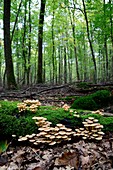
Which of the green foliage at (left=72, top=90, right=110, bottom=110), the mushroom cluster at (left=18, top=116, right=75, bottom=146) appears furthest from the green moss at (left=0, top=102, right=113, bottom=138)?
the green foliage at (left=72, top=90, right=110, bottom=110)

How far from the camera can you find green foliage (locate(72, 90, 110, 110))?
545 cm

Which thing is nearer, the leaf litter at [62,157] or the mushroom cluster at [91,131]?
the leaf litter at [62,157]

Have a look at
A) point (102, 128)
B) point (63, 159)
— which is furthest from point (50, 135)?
point (102, 128)

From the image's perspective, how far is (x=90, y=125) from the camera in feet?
8.86

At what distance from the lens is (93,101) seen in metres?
5.62

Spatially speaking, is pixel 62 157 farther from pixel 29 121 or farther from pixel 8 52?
pixel 8 52

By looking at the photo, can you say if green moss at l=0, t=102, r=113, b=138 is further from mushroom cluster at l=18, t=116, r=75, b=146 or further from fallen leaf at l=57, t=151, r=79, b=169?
fallen leaf at l=57, t=151, r=79, b=169

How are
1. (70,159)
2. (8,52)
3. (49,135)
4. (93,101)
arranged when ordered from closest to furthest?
(70,159), (49,135), (93,101), (8,52)

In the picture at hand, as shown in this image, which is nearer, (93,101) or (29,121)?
(29,121)

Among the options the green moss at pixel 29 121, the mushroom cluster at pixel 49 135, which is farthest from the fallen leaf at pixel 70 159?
the green moss at pixel 29 121

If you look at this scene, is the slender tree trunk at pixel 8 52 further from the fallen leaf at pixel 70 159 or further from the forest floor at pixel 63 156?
the fallen leaf at pixel 70 159

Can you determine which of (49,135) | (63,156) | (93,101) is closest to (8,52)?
(93,101)

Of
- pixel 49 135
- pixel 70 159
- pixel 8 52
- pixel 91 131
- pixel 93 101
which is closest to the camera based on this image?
pixel 70 159

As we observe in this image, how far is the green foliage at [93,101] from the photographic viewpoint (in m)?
5.45
